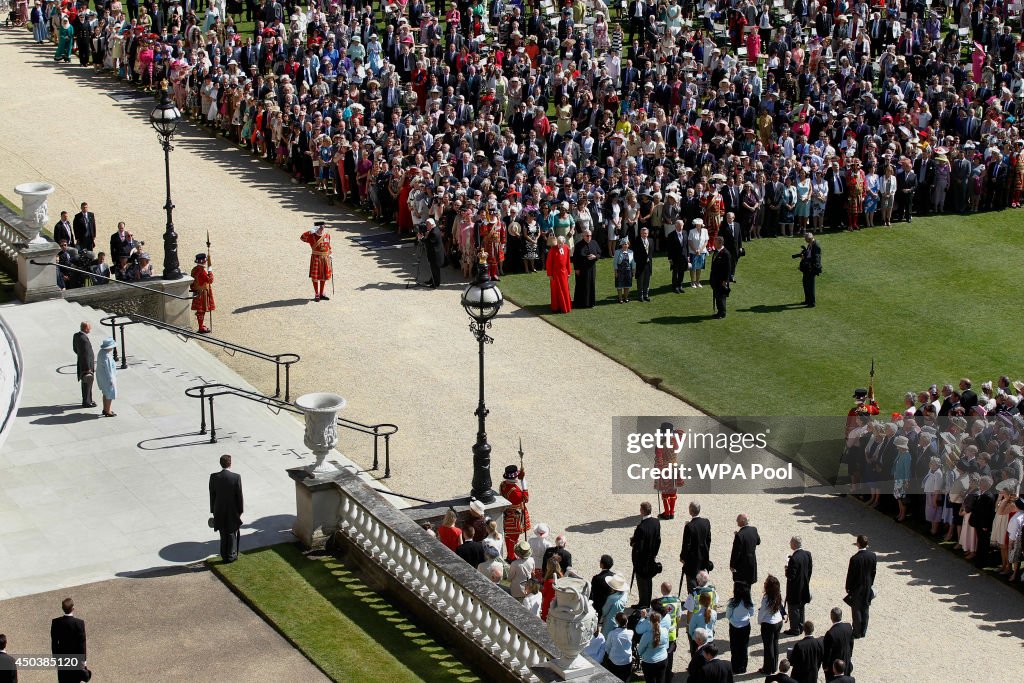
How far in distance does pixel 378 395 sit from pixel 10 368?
380 inches

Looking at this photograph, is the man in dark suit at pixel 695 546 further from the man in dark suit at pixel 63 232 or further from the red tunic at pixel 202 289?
the man in dark suit at pixel 63 232

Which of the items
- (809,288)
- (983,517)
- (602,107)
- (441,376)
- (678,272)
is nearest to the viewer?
(983,517)

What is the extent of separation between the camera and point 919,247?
40.1 meters

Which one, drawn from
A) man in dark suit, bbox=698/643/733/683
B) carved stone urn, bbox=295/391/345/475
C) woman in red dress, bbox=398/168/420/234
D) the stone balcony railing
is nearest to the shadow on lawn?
the stone balcony railing

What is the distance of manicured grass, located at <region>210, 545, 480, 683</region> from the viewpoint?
20.3 m

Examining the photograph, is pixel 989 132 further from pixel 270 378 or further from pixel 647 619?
pixel 647 619

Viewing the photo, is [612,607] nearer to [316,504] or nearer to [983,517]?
[316,504]

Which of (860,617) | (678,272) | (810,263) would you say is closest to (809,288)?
(810,263)

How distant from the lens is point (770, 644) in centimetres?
2256

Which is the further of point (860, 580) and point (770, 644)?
point (860, 580)

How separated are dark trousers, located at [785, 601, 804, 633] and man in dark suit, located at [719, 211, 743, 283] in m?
14.0

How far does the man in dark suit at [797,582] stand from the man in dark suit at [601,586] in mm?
2426

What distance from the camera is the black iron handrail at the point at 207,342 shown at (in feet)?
98.4

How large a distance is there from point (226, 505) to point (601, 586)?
4738 mm
